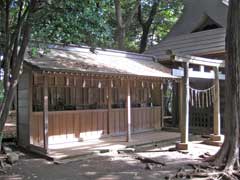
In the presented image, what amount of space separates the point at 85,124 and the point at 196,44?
21.5 feet

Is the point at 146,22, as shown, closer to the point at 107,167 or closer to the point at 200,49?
the point at 200,49

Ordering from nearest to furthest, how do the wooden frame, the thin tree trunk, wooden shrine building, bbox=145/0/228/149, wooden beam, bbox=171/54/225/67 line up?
wooden beam, bbox=171/54/225/67 < the wooden frame < wooden shrine building, bbox=145/0/228/149 < the thin tree trunk

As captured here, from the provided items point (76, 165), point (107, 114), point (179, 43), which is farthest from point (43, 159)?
point (179, 43)

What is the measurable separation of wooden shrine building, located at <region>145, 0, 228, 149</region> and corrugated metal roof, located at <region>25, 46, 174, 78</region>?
46.0 inches

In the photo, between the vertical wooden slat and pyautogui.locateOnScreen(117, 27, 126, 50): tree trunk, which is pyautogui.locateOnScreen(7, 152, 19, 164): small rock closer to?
the vertical wooden slat

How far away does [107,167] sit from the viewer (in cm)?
784

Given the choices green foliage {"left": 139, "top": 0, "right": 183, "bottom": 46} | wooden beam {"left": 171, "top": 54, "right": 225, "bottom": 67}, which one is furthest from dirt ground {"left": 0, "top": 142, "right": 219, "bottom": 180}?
green foliage {"left": 139, "top": 0, "right": 183, "bottom": 46}

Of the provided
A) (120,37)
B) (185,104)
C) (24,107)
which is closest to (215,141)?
(185,104)

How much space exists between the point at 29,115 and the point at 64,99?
4.99 ft

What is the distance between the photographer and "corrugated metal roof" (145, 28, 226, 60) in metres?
13.2

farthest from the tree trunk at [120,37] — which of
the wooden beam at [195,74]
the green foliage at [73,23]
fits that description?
the green foliage at [73,23]

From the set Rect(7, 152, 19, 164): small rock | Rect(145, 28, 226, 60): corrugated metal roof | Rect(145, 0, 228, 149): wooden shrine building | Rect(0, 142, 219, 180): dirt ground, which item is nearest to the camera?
Rect(0, 142, 219, 180): dirt ground

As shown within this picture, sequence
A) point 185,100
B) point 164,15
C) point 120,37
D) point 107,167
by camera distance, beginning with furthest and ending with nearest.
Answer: point 164,15
point 120,37
point 185,100
point 107,167

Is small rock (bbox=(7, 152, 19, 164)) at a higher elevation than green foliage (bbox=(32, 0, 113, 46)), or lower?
lower
